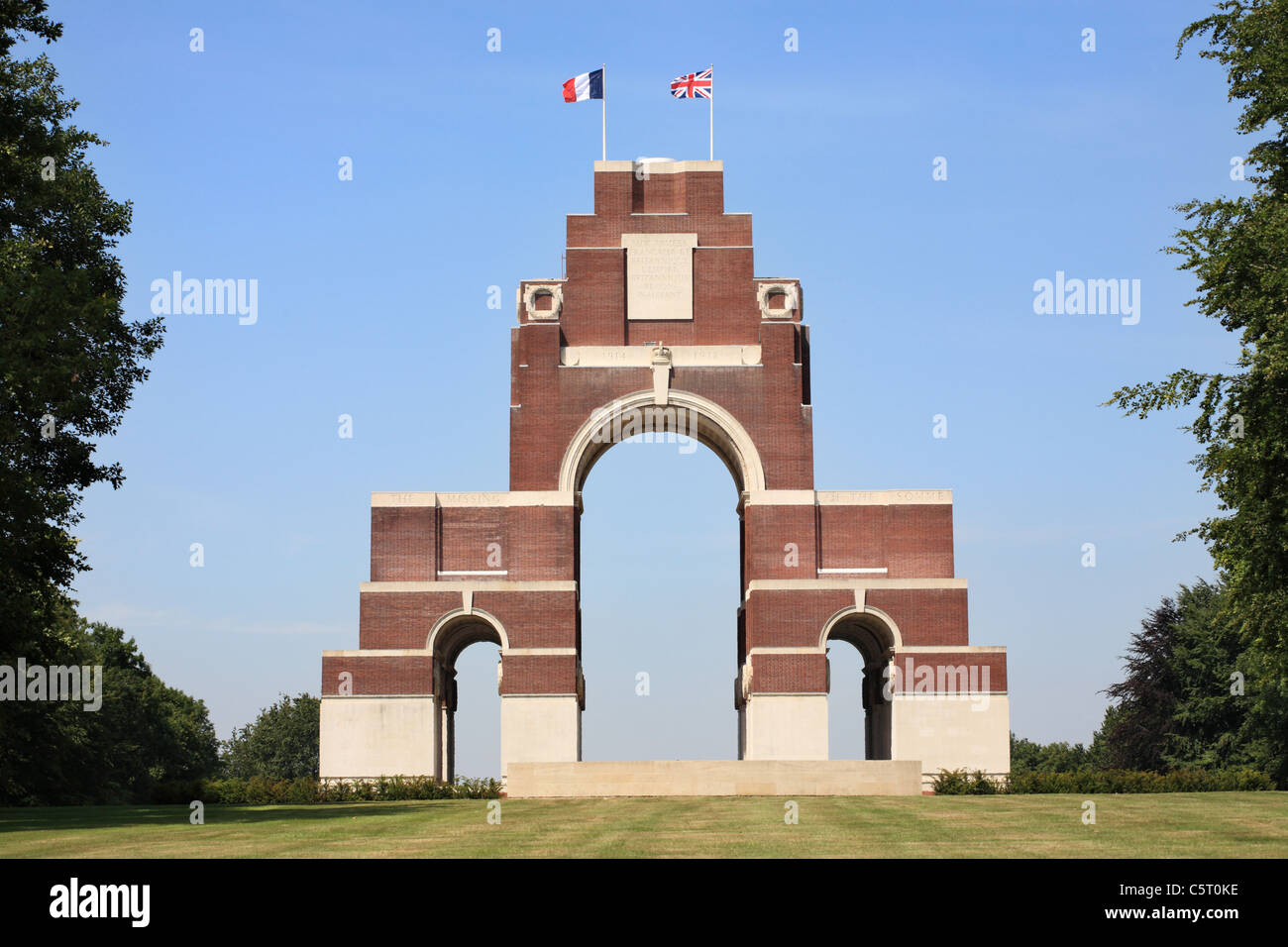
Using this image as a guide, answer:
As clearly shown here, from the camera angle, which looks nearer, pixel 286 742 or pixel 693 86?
pixel 693 86

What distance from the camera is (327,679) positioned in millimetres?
52750

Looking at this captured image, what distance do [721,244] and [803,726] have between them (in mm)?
18439

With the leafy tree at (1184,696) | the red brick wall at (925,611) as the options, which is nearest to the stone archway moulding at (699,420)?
the red brick wall at (925,611)

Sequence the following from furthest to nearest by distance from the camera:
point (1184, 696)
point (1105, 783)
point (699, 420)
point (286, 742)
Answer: point (286, 742) < point (1184, 696) < point (699, 420) < point (1105, 783)

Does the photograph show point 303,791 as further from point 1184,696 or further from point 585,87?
point 1184,696

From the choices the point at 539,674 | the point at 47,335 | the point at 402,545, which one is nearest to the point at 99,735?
the point at 402,545

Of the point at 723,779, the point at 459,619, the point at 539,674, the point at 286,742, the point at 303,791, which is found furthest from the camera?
the point at 286,742

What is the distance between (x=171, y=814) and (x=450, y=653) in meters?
20.0

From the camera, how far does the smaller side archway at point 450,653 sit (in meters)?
Answer: 53.3

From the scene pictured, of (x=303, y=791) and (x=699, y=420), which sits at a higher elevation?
(x=699, y=420)

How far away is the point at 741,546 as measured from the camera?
5866cm

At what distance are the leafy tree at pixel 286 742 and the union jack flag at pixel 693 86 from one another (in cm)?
8405

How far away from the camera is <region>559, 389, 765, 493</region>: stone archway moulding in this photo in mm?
54875

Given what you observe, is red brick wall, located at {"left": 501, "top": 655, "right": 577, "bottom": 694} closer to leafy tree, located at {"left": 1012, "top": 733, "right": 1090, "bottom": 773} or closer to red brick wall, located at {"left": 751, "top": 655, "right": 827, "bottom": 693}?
red brick wall, located at {"left": 751, "top": 655, "right": 827, "bottom": 693}
